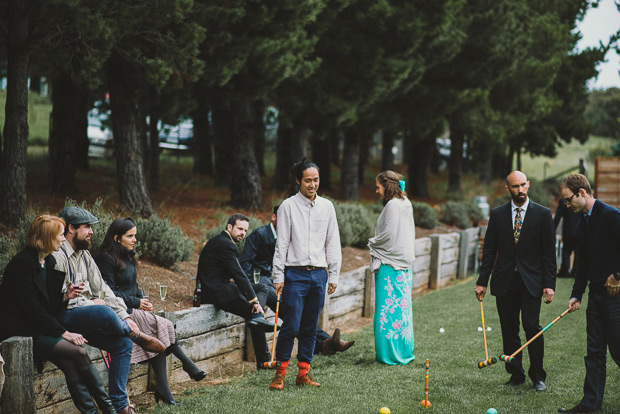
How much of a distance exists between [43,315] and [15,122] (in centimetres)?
517

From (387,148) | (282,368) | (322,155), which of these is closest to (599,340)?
(282,368)

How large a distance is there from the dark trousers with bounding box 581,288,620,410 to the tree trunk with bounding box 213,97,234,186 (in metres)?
14.5

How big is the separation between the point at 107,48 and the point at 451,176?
19.5 metres

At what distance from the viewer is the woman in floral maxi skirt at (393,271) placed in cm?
752

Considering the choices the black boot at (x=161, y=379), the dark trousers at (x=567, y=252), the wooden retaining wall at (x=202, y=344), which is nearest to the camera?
the wooden retaining wall at (x=202, y=344)

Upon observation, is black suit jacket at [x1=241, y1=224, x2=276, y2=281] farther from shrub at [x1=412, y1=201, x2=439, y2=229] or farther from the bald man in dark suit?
shrub at [x1=412, y1=201, x2=439, y2=229]

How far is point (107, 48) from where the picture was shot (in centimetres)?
973

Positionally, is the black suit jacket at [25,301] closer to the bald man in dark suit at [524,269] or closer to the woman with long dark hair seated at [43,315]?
the woman with long dark hair seated at [43,315]

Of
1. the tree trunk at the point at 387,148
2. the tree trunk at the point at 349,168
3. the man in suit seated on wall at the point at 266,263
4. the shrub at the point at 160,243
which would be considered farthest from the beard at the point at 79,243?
the tree trunk at the point at 387,148

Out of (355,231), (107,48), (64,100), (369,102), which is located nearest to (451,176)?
(369,102)

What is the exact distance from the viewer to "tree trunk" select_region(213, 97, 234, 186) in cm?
2028

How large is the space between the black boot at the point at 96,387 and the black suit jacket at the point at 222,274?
207 centimetres

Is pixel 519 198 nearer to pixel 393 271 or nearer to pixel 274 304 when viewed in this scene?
pixel 393 271

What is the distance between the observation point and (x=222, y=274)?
24.0ft
